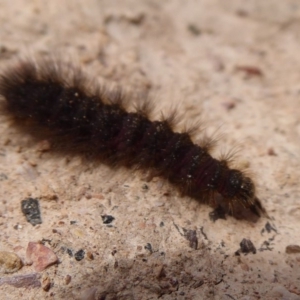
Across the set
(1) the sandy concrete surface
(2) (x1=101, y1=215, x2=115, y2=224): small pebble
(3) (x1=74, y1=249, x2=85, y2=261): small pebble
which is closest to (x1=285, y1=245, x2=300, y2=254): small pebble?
(1) the sandy concrete surface

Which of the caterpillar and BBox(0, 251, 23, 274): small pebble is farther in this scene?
the caterpillar

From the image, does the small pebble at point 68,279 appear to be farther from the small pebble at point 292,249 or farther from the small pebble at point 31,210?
the small pebble at point 292,249

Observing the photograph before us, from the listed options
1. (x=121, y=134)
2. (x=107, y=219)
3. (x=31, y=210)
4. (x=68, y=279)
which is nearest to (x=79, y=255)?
(x=68, y=279)

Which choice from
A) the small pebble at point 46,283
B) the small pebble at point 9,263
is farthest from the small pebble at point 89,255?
the small pebble at point 9,263

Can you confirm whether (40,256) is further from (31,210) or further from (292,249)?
(292,249)

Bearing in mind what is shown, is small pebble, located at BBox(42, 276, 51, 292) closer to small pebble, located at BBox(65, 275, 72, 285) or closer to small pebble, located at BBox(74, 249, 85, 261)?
small pebble, located at BBox(65, 275, 72, 285)

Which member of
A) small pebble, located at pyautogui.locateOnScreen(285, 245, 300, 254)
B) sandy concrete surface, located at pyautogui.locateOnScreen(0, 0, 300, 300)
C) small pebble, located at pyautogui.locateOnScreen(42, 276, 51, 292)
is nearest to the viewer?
small pebble, located at pyautogui.locateOnScreen(42, 276, 51, 292)

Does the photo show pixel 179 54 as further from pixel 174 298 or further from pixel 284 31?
pixel 174 298
